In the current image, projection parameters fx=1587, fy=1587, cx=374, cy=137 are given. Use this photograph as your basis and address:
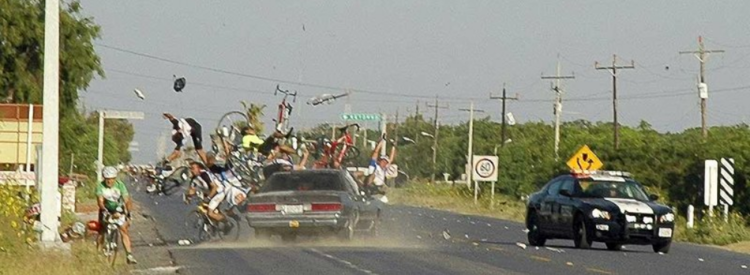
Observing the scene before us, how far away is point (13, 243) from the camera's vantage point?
22844mm

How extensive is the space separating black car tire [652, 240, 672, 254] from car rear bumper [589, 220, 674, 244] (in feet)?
0.42

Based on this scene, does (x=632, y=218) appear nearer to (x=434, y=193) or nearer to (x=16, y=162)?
(x=16, y=162)

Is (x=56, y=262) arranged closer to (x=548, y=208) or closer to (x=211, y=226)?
(x=211, y=226)

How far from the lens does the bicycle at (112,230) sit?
23250 millimetres

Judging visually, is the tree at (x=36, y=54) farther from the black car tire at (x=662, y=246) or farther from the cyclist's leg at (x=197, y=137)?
the black car tire at (x=662, y=246)

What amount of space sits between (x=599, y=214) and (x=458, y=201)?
54.7 meters

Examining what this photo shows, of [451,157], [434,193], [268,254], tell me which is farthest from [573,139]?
[268,254]

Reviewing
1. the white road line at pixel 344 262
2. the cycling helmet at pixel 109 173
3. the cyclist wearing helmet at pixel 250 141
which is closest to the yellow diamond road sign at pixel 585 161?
the cyclist wearing helmet at pixel 250 141

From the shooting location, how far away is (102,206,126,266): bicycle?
23.2 m

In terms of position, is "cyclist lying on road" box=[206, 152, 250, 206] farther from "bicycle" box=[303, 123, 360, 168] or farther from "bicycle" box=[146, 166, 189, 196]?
"bicycle" box=[303, 123, 360, 168]

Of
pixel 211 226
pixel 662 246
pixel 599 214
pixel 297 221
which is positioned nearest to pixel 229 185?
pixel 211 226

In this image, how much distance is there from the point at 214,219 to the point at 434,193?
220 feet

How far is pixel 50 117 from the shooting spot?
2450cm

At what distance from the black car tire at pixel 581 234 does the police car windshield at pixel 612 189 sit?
681 mm
